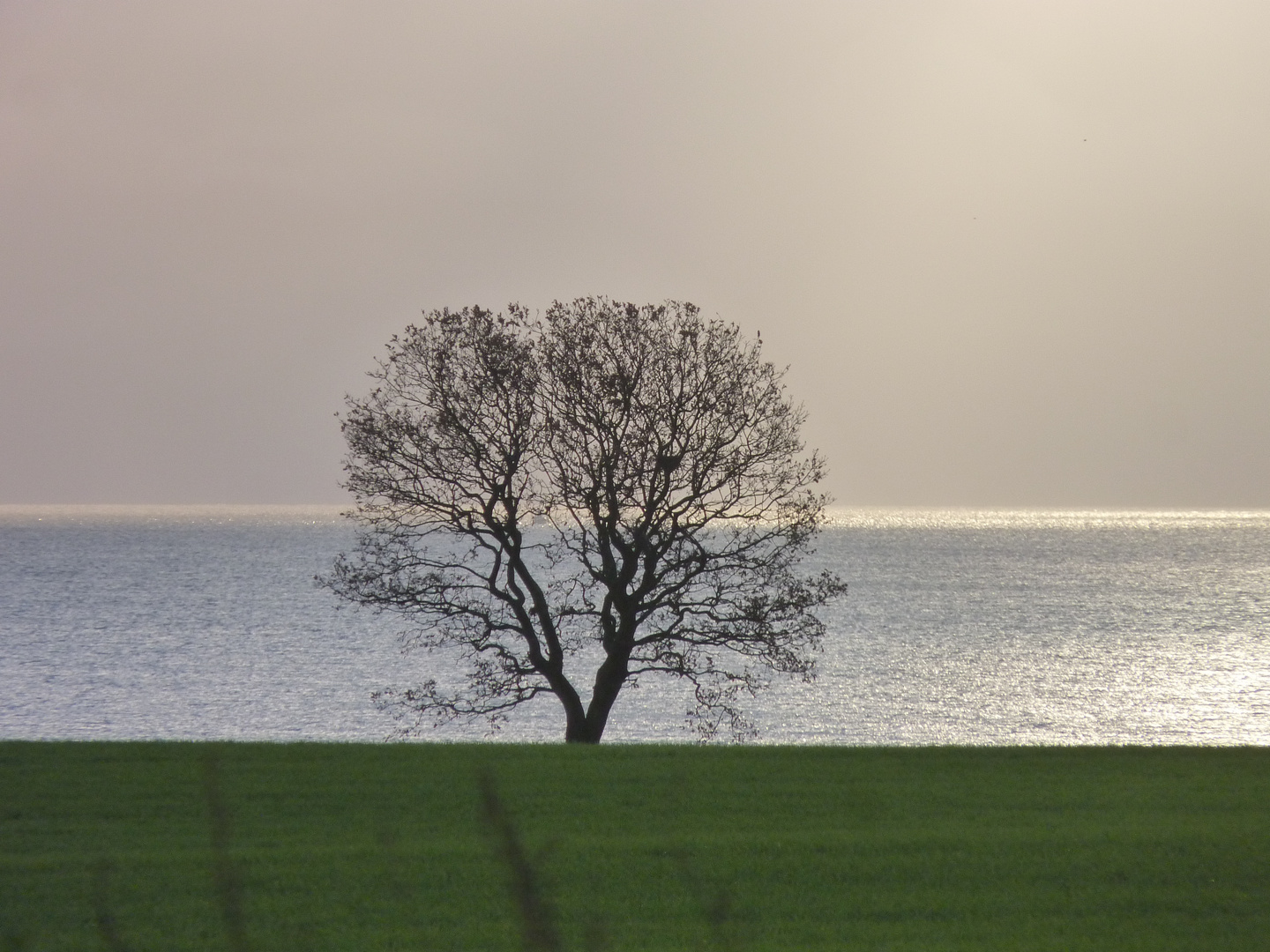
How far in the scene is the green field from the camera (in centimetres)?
860

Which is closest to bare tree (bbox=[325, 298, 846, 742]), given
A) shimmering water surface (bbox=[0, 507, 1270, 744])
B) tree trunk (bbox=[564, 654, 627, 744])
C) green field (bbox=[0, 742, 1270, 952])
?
tree trunk (bbox=[564, 654, 627, 744])

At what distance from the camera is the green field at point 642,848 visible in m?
8.60

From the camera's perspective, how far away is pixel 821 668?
6116 centimetres

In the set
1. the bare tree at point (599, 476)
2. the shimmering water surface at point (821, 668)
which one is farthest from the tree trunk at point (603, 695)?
the shimmering water surface at point (821, 668)

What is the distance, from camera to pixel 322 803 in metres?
12.2

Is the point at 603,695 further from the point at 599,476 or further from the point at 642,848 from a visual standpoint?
the point at 642,848

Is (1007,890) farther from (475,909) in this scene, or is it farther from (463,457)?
(463,457)

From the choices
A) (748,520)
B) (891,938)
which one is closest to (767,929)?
(891,938)

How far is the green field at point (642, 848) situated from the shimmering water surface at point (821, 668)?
2701 cm

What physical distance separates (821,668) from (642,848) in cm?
5221

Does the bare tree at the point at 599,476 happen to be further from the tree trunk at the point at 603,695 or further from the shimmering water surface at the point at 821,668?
the shimmering water surface at the point at 821,668

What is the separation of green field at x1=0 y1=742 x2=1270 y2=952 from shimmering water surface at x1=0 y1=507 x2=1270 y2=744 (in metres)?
27.0

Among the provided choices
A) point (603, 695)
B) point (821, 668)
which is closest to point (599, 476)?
point (603, 695)

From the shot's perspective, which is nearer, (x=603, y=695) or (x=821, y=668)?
(x=603, y=695)
